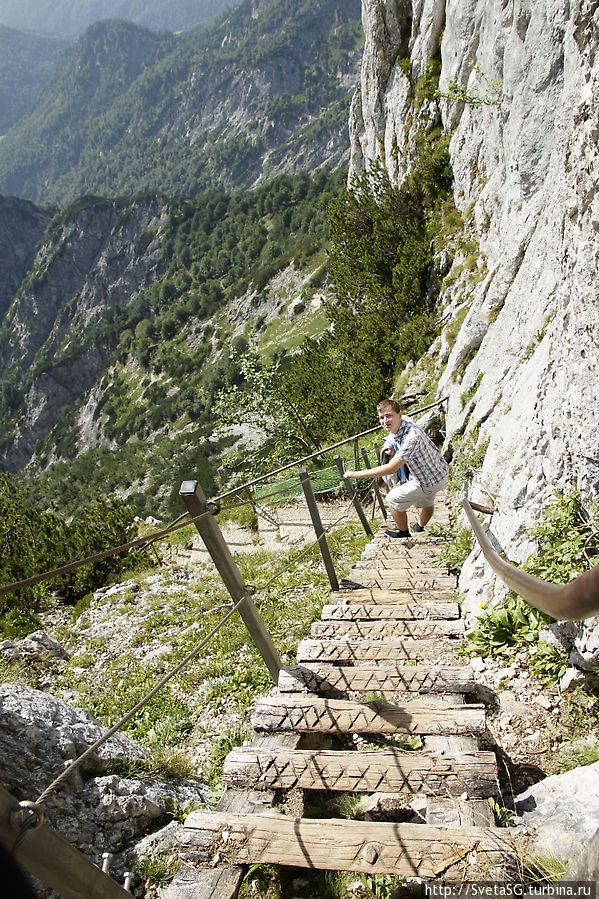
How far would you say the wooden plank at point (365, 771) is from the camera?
2.47 metres

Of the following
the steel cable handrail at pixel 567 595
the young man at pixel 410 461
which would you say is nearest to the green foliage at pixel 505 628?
the young man at pixel 410 461

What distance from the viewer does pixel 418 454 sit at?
19.3 feet

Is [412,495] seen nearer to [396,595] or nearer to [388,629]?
[396,595]

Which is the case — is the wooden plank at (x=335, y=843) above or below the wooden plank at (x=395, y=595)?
above

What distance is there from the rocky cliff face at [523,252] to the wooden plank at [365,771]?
1.97 metres

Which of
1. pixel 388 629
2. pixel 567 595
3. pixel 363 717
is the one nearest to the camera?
pixel 567 595

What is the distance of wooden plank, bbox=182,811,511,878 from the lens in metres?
2.13

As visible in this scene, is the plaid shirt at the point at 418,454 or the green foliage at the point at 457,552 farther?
the plaid shirt at the point at 418,454

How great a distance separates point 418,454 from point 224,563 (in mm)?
3072

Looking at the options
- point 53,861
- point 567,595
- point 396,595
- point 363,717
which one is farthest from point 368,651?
point 567,595

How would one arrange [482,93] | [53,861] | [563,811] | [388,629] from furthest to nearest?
[482,93] → [388,629] → [563,811] → [53,861]

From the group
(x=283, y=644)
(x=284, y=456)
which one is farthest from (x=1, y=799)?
(x=284, y=456)

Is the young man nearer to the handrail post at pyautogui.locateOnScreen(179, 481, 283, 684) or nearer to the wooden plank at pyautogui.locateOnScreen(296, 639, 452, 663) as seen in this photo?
the wooden plank at pyautogui.locateOnScreen(296, 639, 452, 663)

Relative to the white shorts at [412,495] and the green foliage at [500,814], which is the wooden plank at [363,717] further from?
the white shorts at [412,495]
